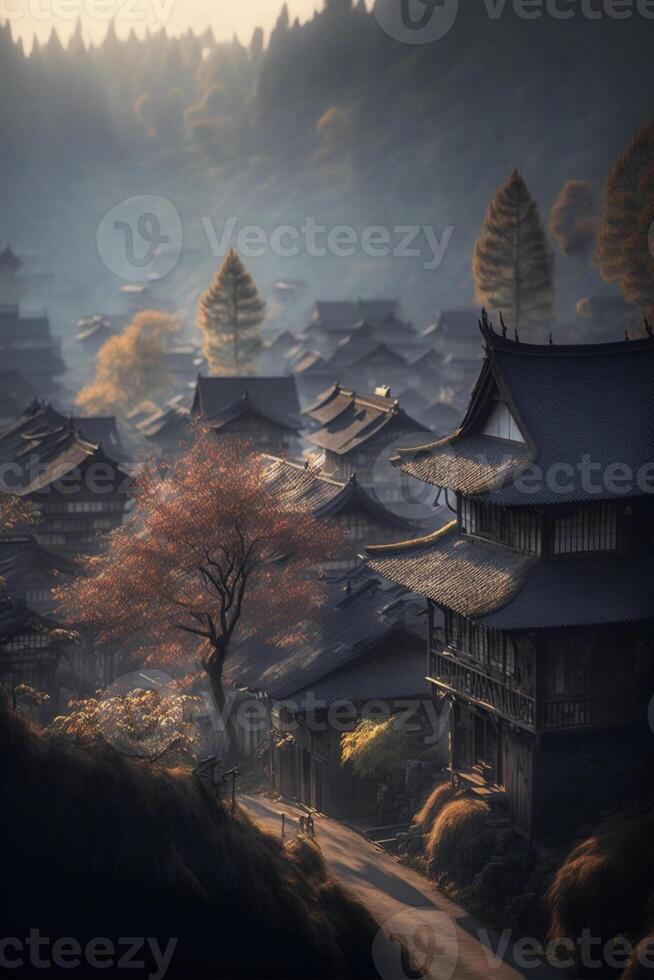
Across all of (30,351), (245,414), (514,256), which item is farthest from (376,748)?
(30,351)

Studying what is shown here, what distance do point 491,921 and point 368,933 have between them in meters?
6.79

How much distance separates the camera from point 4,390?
364 ft

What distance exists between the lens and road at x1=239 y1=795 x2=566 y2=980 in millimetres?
29656

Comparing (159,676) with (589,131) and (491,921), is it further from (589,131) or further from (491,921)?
(589,131)

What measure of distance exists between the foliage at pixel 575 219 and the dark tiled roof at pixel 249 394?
31550 millimetres

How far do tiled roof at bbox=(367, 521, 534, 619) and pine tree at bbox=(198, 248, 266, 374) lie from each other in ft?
220

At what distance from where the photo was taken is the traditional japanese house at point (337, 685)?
40094 millimetres

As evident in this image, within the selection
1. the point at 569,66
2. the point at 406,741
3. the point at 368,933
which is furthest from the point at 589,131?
the point at 368,933

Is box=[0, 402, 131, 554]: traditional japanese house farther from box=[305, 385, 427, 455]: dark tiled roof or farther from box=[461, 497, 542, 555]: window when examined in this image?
box=[461, 497, 542, 555]: window

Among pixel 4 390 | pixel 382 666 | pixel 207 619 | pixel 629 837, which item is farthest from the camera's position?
pixel 4 390

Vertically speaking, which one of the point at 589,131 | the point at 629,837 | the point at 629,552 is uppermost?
the point at 589,131

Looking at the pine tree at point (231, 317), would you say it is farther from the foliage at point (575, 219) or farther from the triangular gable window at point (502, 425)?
the triangular gable window at point (502, 425)

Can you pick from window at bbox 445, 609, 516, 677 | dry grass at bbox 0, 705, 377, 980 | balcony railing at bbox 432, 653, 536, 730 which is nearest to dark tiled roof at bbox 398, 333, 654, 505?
window at bbox 445, 609, 516, 677

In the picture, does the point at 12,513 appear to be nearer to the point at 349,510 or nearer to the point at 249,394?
the point at 349,510
